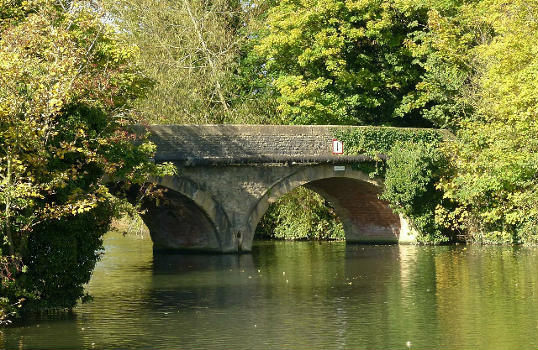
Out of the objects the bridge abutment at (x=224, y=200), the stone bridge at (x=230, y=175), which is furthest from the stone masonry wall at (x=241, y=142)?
the bridge abutment at (x=224, y=200)

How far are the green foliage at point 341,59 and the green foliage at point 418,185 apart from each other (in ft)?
14.6

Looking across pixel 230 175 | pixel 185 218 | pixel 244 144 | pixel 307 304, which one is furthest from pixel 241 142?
pixel 307 304

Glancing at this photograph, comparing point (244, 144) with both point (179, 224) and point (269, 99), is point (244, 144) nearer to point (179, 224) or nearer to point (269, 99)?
point (179, 224)

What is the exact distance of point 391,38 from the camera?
1601 inches

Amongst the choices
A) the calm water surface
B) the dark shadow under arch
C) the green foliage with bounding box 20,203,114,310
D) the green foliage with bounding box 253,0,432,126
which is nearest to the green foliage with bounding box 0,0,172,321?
the green foliage with bounding box 20,203,114,310

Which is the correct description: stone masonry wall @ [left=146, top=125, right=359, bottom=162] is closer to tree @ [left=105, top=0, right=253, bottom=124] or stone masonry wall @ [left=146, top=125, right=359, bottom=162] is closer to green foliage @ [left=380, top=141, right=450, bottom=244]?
green foliage @ [left=380, top=141, right=450, bottom=244]

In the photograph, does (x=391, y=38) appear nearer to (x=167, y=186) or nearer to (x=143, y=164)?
(x=167, y=186)

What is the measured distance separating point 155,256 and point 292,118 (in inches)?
375

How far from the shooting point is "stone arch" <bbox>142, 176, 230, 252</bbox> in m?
32.2

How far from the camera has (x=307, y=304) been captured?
2195 cm

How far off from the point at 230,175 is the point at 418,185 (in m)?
7.11

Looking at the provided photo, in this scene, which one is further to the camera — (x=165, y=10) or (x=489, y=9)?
(x=165, y=10)

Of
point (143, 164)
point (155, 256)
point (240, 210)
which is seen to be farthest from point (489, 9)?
point (143, 164)

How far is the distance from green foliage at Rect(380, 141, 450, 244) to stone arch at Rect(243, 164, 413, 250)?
754 mm
